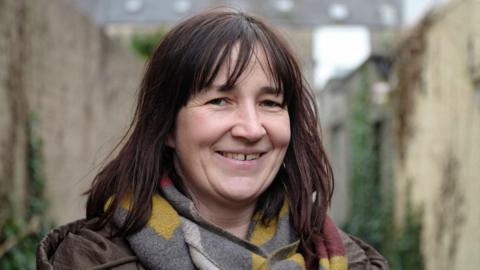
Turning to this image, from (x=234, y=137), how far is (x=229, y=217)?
25 centimetres

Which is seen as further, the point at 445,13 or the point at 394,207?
the point at 394,207

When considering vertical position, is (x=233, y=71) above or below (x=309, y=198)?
above

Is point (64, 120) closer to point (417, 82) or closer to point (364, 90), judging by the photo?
point (417, 82)

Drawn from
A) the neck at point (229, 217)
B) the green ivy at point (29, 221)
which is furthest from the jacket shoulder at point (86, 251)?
the green ivy at point (29, 221)

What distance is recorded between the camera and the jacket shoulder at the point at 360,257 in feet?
6.75

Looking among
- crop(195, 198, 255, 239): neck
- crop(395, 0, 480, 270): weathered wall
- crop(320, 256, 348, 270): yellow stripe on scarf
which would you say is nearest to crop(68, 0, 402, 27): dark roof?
crop(395, 0, 480, 270): weathered wall

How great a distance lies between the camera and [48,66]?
6.29 m

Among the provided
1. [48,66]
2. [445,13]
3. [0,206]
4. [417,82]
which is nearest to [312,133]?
[0,206]

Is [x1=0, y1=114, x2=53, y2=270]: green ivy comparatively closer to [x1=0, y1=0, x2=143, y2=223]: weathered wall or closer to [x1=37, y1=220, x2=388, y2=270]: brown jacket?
[x1=0, y1=0, x2=143, y2=223]: weathered wall

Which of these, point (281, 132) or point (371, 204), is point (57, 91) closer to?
point (281, 132)

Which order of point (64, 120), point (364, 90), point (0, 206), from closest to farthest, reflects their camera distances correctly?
point (0, 206) → point (64, 120) → point (364, 90)

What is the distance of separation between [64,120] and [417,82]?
4182mm

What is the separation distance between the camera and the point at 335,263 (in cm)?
197

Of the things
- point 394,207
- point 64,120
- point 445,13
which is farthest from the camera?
point 394,207
